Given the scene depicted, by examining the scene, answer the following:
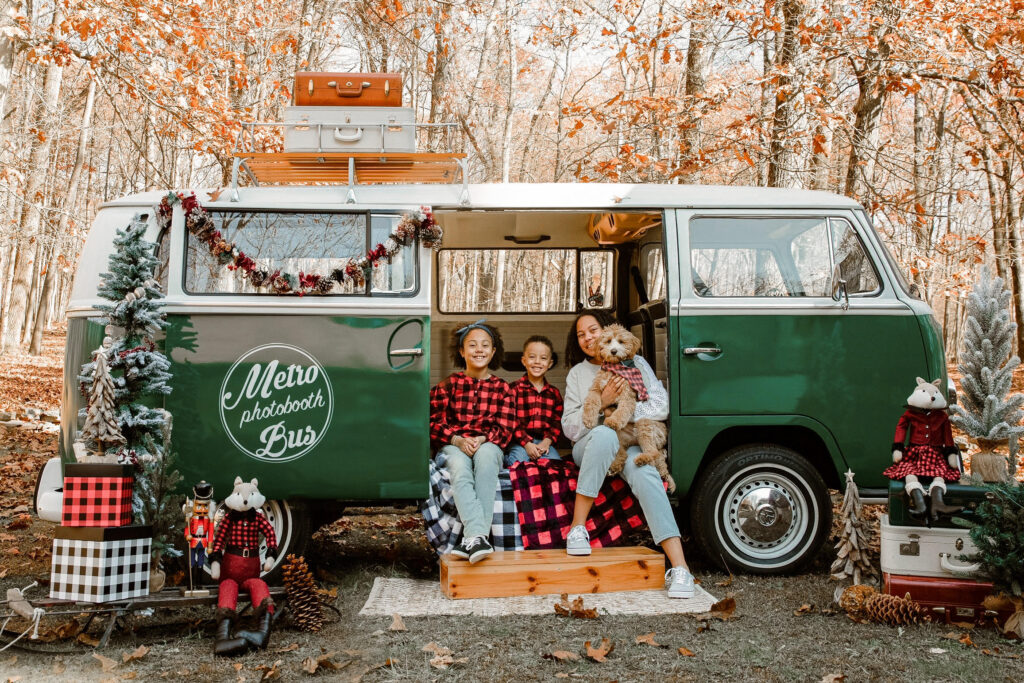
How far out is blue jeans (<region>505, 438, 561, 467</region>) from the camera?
5.62 metres

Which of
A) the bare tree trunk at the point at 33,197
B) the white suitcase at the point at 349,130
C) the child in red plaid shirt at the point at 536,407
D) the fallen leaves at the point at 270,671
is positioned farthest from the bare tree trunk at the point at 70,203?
the fallen leaves at the point at 270,671

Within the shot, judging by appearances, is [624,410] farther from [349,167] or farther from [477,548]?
[349,167]

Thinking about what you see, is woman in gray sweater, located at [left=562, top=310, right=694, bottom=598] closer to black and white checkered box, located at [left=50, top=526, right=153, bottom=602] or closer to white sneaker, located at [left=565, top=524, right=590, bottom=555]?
white sneaker, located at [left=565, top=524, right=590, bottom=555]

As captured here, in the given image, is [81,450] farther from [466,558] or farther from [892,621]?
[892,621]

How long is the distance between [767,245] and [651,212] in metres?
0.78

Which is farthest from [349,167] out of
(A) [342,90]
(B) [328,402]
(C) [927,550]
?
(C) [927,550]

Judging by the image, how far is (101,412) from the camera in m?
4.45

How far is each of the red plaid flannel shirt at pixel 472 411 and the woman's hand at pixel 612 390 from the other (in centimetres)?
61

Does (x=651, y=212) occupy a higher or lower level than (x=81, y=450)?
higher

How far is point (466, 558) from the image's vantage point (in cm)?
511

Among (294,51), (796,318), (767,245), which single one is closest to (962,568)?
(796,318)

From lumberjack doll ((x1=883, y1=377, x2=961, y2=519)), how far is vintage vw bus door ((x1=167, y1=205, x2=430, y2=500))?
2678 millimetres

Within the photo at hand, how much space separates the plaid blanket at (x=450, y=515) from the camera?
5.39 meters

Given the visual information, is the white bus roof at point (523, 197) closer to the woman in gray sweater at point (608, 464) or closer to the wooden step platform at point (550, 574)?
the woman in gray sweater at point (608, 464)
